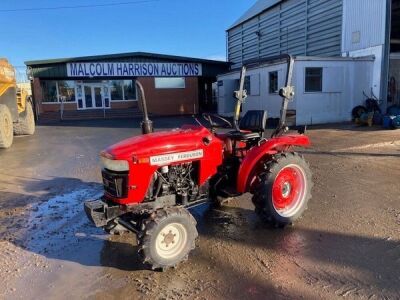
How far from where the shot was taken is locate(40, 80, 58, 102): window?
1054 inches

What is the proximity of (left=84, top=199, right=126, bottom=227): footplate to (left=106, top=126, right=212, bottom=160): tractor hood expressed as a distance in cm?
50

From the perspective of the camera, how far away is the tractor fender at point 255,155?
4312 millimetres

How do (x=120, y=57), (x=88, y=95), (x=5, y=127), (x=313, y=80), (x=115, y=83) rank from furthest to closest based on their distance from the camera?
(x=115, y=83), (x=88, y=95), (x=120, y=57), (x=313, y=80), (x=5, y=127)

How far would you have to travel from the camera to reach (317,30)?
1938 cm

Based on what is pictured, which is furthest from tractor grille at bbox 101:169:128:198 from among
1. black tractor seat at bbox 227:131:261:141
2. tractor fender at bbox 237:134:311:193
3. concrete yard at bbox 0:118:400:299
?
black tractor seat at bbox 227:131:261:141

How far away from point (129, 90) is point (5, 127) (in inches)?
673

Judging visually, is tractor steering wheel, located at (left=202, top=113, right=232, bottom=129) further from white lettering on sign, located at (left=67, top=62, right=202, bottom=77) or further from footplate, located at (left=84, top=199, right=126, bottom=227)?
white lettering on sign, located at (left=67, top=62, right=202, bottom=77)

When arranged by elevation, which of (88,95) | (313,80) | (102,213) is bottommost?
(102,213)

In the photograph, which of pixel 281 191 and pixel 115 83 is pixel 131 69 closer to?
pixel 115 83

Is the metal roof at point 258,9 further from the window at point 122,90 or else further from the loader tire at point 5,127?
the loader tire at point 5,127

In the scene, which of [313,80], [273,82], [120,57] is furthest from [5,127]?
[120,57]

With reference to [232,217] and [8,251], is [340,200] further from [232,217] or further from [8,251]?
[8,251]

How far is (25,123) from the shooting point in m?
15.1

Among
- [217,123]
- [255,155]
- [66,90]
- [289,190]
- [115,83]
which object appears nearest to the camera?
[255,155]
